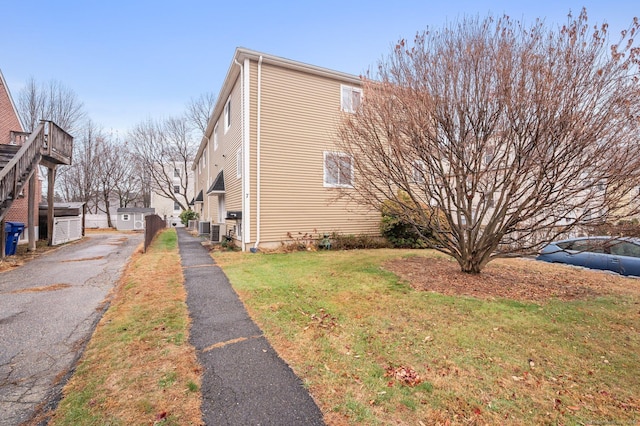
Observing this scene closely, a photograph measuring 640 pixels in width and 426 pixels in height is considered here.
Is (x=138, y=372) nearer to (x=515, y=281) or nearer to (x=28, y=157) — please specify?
(x=515, y=281)

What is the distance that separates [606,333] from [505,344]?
1591 mm

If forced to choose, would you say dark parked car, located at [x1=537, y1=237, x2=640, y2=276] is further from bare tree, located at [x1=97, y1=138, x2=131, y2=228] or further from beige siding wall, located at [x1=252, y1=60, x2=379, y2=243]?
bare tree, located at [x1=97, y1=138, x2=131, y2=228]

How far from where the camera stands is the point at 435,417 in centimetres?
235

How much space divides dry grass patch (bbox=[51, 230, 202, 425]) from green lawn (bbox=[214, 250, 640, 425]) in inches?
42.2

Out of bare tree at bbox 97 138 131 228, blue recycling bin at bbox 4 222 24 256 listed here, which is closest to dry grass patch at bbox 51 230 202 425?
blue recycling bin at bbox 4 222 24 256

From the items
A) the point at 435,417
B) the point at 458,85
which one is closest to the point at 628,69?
the point at 458,85

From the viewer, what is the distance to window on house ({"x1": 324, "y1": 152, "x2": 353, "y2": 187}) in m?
8.12

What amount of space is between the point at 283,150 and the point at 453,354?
9556 mm

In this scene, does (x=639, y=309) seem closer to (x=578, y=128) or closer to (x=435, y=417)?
(x=578, y=128)

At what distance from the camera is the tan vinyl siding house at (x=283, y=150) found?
10852 millimetres

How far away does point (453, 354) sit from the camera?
3.35 meters

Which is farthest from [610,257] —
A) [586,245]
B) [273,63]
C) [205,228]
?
[205,228]

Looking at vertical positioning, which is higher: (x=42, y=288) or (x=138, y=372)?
(x=42, y=288)

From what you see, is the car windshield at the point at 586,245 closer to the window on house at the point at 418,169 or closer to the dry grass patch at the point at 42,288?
the window on house at the point at 418,169
